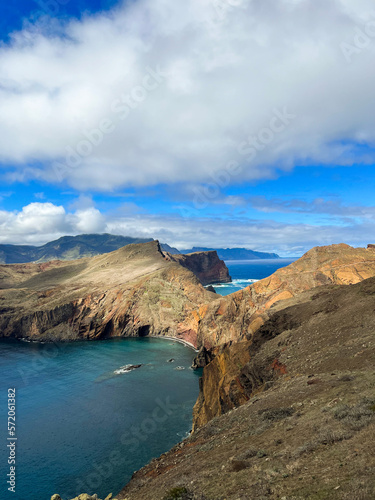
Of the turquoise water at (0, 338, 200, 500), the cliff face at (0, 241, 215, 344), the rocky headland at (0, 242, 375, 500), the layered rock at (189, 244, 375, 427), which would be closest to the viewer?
the rocky headland at (0, 242, 375, 500)

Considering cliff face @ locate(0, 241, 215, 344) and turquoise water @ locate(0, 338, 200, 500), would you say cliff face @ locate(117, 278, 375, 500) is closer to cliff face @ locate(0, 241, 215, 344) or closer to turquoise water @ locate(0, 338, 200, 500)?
turquoise water @ locate(0, 338, 200, 500)

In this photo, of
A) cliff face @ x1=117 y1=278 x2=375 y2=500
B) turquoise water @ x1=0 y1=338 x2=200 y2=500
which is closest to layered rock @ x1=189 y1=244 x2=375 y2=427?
turquoise water @ x1=0 y1=338 x2=200 y2=500

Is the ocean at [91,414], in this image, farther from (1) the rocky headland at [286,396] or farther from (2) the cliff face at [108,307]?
(2) the cliff face at [108,307]

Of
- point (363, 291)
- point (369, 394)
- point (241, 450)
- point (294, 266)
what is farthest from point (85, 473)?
point (294, 266)

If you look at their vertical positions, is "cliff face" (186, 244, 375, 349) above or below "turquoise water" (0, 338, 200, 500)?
above

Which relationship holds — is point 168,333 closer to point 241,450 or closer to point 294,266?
point 294,266

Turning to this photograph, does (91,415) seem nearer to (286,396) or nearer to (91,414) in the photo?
(91,414)
